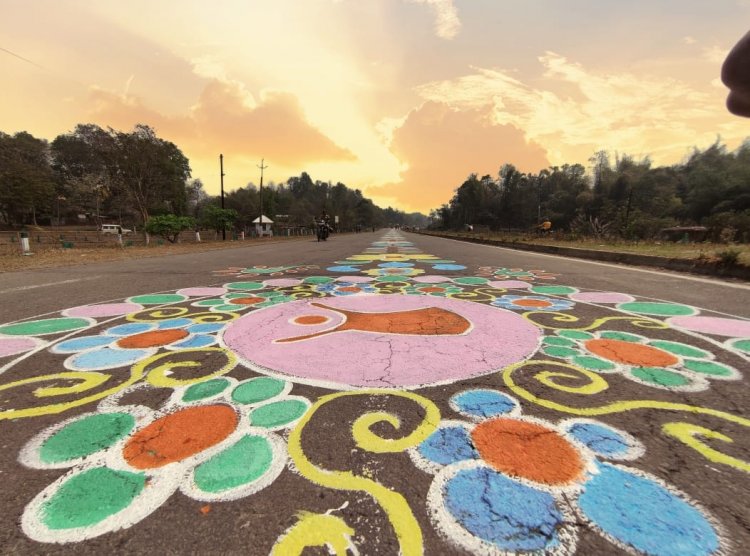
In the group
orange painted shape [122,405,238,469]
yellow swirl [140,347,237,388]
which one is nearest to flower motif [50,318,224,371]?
yellow swirl [140,347,237,388]

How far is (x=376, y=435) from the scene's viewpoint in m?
1.80

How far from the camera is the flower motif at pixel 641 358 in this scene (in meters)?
2.46

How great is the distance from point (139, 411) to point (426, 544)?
1820mm

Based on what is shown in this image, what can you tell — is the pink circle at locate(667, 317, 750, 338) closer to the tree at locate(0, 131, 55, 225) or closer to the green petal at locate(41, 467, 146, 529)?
the green petal at locate(41, 467, 146, 529)

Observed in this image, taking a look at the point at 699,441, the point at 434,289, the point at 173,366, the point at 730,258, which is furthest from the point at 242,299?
the point at 730,258

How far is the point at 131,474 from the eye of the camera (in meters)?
1.50

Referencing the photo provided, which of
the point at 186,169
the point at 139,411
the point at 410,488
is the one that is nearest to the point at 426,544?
the point at 410,488

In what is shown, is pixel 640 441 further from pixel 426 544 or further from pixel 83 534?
pixel 83 534

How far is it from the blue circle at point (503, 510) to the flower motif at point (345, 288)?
447 centimetres

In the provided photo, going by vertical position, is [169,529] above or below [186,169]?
below

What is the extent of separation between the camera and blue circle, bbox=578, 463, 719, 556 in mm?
1165

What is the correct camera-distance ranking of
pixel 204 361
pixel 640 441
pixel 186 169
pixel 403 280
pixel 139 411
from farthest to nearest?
pixel 186 169 → pixel 403 280 → pixel 204 361 → pixel 139 411 → pixel 640 441

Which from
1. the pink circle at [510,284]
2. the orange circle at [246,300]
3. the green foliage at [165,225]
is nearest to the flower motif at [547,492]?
the orange circle at [246,300]

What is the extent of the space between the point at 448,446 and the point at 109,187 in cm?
3525
